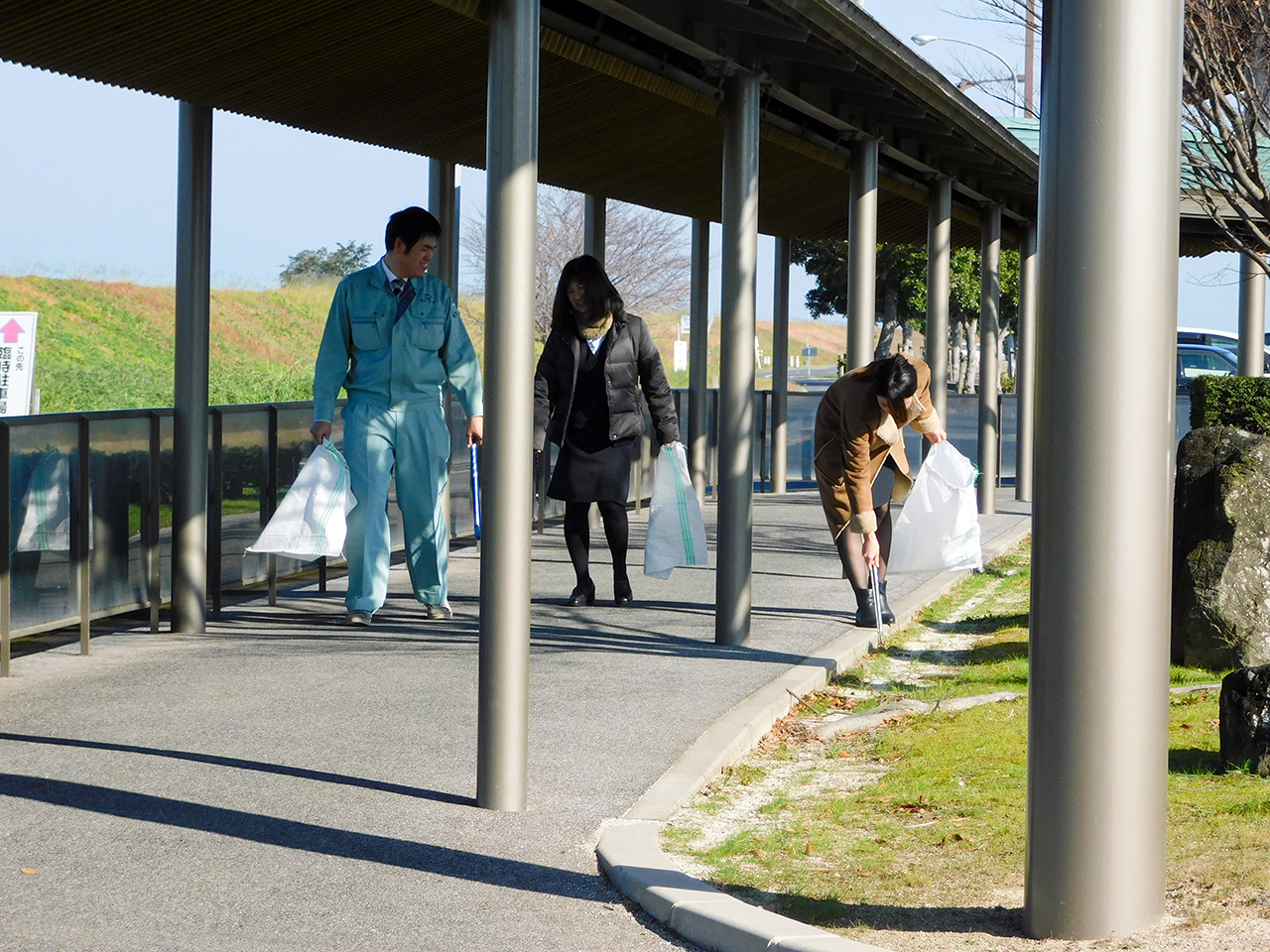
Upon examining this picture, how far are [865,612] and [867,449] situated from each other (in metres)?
1.14

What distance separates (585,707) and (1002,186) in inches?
423

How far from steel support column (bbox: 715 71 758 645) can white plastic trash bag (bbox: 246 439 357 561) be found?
1.88m

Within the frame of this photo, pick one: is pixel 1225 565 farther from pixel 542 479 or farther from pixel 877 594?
pixel 542 479

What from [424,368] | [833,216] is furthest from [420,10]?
[833,216]

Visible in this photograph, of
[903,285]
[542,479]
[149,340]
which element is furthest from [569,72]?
[149,340]

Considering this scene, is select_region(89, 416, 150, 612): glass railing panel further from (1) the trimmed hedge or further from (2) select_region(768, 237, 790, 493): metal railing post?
(1) the trimmed hedge

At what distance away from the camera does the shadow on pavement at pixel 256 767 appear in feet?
16.2

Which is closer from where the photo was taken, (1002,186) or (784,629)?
(784,629)

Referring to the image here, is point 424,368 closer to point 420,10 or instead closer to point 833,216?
point 420,10

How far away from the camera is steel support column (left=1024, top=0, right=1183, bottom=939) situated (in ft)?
11.6

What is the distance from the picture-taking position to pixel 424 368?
779 centimetres

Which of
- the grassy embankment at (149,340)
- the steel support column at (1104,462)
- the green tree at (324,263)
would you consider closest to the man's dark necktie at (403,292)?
the steel support column at (1104,462)

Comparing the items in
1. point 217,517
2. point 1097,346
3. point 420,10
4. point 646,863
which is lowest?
point 646,863

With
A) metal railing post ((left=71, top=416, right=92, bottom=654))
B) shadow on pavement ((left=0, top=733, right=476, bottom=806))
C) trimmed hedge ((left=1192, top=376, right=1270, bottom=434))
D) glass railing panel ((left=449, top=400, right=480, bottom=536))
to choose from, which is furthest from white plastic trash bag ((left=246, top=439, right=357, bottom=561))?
trimmed hedge ((left=1192, top=376, right=1270, bottom=434))
